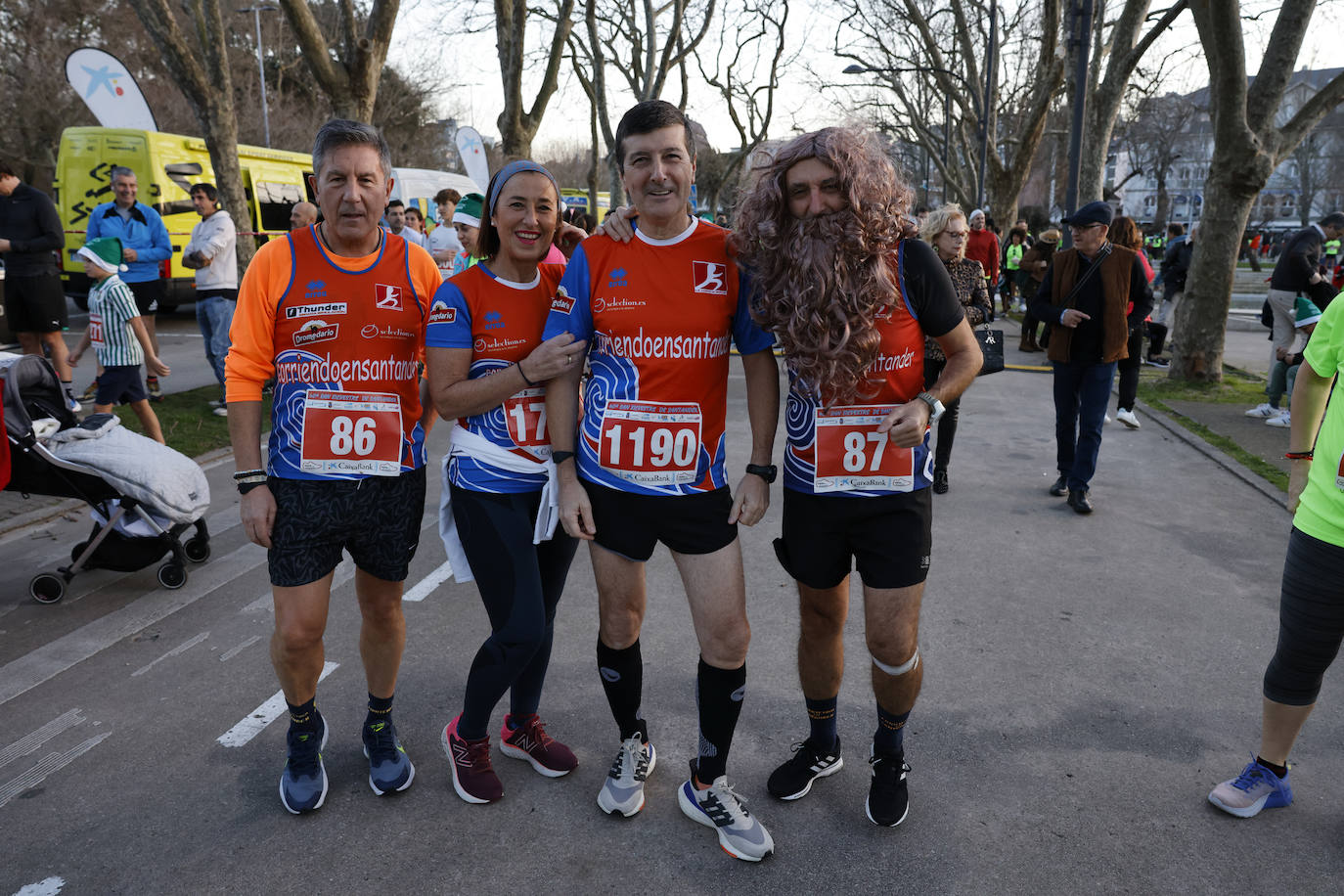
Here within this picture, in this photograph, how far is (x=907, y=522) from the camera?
253 centimetres

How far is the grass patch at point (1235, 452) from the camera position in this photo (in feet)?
22.5

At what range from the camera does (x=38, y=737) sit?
127 inches

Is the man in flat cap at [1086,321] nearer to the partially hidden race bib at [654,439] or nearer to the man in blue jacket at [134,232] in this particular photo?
the partially hidden race bib at [654,439]

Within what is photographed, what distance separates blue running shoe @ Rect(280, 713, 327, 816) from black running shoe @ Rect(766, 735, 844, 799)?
4.67 ft

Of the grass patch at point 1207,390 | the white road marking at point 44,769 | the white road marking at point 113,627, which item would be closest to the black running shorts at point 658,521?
the white road marking at point 44,769

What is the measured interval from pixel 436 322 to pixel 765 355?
95cm

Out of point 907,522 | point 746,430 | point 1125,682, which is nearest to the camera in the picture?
point 907,522

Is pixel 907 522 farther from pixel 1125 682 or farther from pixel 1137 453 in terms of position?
pixel 1137 453

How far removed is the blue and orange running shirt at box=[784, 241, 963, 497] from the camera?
8.07 feet

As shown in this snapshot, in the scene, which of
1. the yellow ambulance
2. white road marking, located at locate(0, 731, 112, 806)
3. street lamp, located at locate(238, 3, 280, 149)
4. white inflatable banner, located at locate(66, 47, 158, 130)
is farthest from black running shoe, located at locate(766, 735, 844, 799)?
street lamp, located at locate(238, 3, 280, 149)

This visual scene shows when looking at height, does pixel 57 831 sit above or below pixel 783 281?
below

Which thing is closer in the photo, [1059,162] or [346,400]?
[346,400]

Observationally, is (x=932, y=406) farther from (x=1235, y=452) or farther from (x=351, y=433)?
(x=1235, y=452)

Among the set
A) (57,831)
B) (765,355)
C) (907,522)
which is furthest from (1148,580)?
(57,831)
